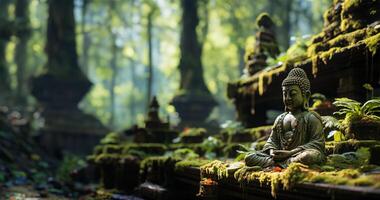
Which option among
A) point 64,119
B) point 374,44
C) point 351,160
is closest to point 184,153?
point 374,44

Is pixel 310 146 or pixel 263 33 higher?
pixel 263 33

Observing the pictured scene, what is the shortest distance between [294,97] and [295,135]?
61 centimetres

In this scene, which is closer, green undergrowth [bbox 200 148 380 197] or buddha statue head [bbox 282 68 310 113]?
green undergrowth [bbox 200 148 380 197]

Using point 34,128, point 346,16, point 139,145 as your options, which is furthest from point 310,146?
point 34,128

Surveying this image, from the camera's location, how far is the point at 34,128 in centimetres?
2522

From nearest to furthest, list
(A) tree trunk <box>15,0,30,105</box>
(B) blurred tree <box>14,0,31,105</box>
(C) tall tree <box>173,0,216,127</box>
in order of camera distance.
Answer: (B) blurred tree <box>14,0,31,105</box>, (A) tree trunk <box>15,0,30,105</box>, (C) tall tree <box>173,0,216,127</box>

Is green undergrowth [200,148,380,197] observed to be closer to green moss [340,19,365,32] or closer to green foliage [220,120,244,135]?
green moss [340,19,365,32]

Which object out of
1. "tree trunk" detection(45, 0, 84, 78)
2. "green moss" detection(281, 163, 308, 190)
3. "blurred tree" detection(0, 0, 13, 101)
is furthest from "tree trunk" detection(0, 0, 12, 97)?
"green moss" detection(281, 163, 308, 190)

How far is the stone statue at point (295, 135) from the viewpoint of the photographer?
21.1 feet

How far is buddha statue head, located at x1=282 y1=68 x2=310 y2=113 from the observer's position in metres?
6.97

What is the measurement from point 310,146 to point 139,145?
8.66 meters

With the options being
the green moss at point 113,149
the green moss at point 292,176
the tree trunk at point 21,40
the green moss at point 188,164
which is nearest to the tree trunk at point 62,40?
the tree trunk at point 21,40

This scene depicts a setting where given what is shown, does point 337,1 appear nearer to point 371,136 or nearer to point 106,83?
point 371,136

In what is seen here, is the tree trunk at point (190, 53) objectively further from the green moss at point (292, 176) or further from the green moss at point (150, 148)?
the green moss at point (292, 176)
